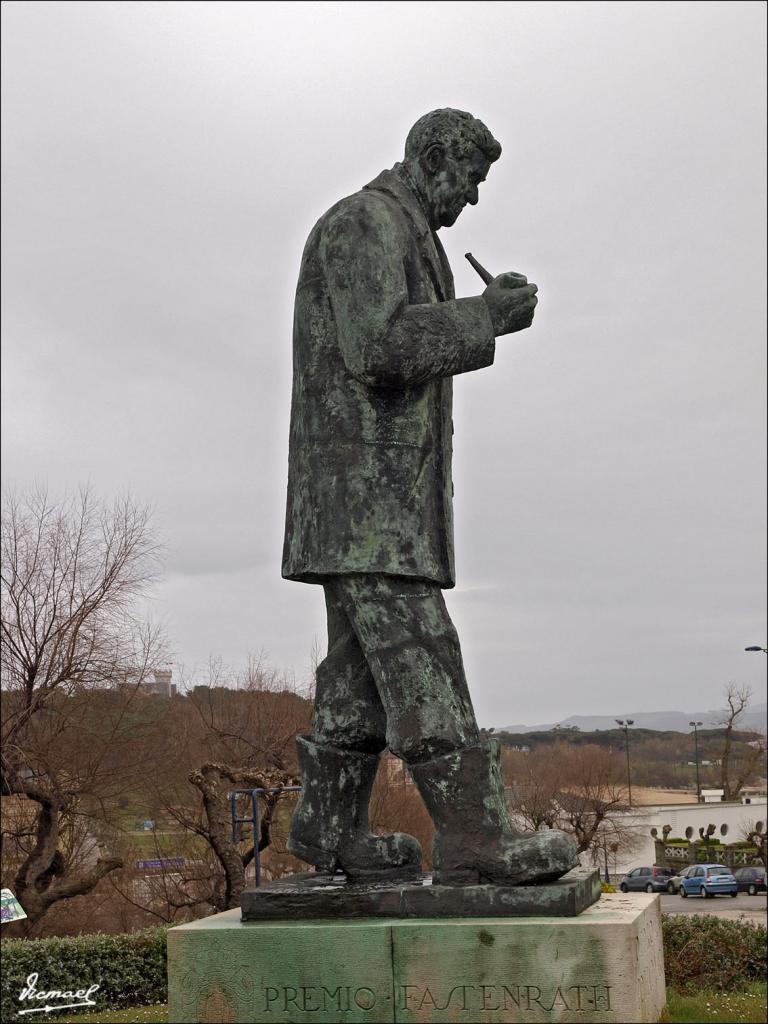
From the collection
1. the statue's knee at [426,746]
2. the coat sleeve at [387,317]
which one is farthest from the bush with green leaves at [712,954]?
the coat sleeve at [387,317]

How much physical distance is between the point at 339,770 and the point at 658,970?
4.70ft

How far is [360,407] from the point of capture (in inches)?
188

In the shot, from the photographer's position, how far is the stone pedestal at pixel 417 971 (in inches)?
158

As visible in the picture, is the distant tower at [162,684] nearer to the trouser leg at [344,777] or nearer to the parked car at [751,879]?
the trouser leg at [344,777]

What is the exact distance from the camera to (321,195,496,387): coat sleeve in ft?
15.1

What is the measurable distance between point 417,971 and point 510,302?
251cm

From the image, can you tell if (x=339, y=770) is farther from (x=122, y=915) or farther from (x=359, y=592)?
(x=122, y=915)

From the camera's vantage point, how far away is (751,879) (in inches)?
1731

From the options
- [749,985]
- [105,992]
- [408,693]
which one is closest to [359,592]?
[408,693]

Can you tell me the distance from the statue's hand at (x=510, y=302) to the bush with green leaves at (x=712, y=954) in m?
9.01

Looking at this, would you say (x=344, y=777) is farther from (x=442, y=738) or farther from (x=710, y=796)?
(x=710, y=796)

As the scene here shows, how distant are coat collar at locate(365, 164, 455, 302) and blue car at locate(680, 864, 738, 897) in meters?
40.5

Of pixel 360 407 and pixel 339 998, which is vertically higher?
pixel 360 407
